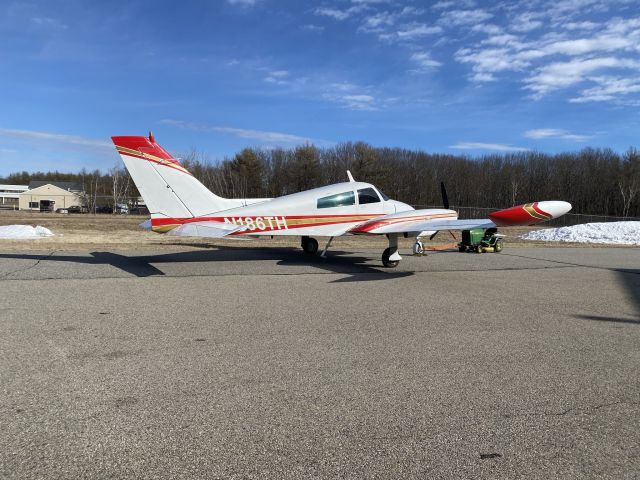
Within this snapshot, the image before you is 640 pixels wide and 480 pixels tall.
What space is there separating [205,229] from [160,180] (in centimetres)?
159

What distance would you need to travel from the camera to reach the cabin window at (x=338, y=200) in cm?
1295

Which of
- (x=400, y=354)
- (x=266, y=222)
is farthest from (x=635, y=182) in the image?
(x=400, y=354)

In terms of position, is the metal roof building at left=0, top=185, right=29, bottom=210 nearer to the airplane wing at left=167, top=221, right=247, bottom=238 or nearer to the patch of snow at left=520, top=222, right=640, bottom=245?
the patch of snow at left=520, top=222, right=640, bottom=245

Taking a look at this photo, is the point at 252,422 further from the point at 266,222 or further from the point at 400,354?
the point at 266,222

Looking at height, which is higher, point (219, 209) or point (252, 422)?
point (219, 209)

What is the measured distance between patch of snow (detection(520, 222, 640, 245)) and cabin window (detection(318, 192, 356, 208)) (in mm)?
18166

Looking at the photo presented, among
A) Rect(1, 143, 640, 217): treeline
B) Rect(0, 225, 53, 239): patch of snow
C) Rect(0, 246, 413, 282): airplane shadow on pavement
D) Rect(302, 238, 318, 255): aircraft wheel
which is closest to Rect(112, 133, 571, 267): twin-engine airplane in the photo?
Rect(0, 246, 413, 282): airplane shadow on pavement

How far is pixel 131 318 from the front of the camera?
21.2 ft

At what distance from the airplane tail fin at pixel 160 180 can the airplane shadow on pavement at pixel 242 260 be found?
5.09ft

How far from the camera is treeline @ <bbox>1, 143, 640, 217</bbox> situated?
239 ft

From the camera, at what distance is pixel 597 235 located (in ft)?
93.8

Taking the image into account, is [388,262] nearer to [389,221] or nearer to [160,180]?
[389,221]

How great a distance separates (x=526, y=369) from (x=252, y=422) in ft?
9.32

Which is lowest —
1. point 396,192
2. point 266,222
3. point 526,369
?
point 526,369
